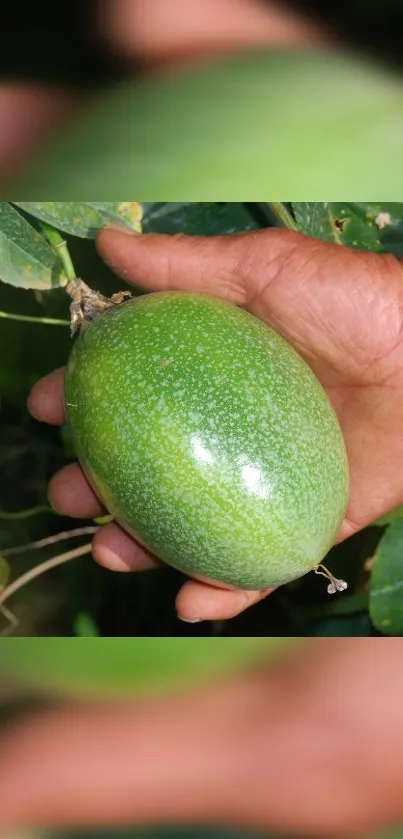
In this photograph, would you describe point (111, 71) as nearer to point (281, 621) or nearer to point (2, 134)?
point (2, 134)

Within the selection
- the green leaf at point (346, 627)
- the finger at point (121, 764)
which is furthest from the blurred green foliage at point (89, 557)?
the finger at point (121, 764)

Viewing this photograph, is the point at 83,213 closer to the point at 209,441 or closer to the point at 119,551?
the point at 209,441

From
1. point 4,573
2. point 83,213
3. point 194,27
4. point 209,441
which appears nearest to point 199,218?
point 83,213

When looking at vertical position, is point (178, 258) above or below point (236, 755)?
above

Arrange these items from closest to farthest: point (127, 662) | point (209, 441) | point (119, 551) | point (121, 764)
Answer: point (209, 441) → point (121, 764) → point (127, 662) → point (119, 551)

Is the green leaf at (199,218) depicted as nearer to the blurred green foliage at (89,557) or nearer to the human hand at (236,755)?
the blurred green foliage at (89,557)

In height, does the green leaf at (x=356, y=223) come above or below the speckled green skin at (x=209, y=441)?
above

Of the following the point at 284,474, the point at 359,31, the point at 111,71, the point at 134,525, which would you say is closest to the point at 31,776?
the point at 134,525
